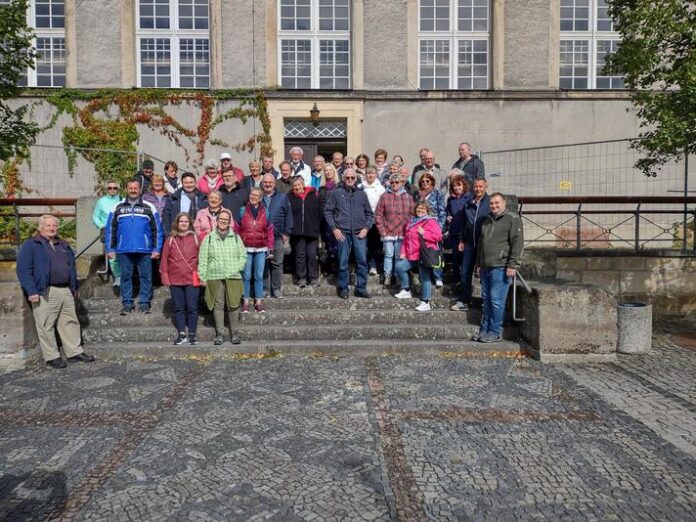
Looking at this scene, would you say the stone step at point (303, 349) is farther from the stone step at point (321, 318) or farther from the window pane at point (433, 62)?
the window pane at point (433, 62)

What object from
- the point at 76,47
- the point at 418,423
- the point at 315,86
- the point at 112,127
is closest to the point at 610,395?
the point at 418,423

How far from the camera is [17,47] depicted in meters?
7.93

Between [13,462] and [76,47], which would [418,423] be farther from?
[76,47]

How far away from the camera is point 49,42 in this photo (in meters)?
14.6

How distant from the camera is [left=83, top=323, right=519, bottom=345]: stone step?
26.5 feet

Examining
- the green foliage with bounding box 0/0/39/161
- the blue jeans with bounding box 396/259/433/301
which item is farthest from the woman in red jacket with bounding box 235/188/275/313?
the green foliage with bounding box 0/0/39/161

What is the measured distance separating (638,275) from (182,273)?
7.88 meters

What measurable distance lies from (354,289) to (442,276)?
4.60 ft

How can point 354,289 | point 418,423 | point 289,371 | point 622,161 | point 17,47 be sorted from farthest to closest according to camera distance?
1. point 622,161
2. point 354,289
3. point 17,47
4. point 289,371
5. point 418,423

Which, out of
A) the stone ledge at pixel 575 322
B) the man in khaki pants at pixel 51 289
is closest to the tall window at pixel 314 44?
the man in khaki pants at pixel 51 289

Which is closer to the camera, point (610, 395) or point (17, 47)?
point (610, 395)

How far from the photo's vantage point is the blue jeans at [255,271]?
843 centimetres

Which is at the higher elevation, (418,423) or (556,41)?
(556,41)

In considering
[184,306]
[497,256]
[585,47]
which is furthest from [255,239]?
[585,47]
